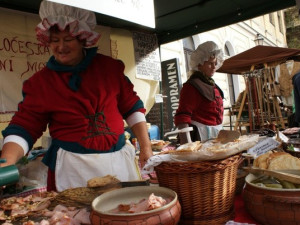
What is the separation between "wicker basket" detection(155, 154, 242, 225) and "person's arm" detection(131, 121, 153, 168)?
0.63 meters

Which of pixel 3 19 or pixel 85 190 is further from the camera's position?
pixel 3 19

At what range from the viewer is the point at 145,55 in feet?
13.8

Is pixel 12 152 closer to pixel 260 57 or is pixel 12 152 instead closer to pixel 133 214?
pixel 133 214

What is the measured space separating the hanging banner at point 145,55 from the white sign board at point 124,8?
2.80m

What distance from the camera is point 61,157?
1554mm

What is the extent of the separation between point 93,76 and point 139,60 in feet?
8.46

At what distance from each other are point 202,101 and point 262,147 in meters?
1.65

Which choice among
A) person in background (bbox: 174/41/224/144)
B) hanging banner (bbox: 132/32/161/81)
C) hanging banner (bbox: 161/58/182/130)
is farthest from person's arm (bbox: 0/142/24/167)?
hanging banner (bbox: 161/58/182/130)

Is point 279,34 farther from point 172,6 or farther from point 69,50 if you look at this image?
point 69,50

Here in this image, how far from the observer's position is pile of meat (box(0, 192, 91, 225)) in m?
0.91

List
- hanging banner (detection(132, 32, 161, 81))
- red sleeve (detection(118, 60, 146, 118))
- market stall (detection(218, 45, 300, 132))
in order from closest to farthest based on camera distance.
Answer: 1. red sleeve (detection(118, 60, 146, 118))
2. hanging banner (detection(132, 32, 161, 81))
3. market stall (detection(218, 45, 300, 132))

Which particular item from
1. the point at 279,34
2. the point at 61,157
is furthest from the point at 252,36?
the point at 61,157

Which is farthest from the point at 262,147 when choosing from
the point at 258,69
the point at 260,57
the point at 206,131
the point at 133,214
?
the point at 258,69

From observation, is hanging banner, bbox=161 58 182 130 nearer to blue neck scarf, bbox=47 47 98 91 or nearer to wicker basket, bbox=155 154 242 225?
blue neck scarf, bbox=47 47 98 91
